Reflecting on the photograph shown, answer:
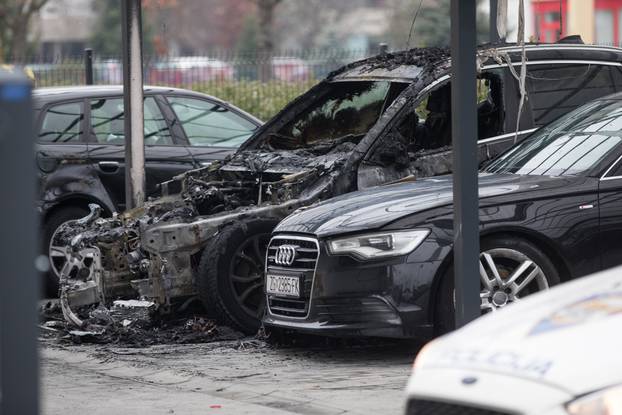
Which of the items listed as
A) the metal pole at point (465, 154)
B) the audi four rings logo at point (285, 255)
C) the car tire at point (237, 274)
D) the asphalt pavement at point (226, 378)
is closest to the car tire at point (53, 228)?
the asphalt pavement at point (226, 378)

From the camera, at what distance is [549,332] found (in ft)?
12.4

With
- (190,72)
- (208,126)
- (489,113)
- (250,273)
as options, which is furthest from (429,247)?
(190,72)

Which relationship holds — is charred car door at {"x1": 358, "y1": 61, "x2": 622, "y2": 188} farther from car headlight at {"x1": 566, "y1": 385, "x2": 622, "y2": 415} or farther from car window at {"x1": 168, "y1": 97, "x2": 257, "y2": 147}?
car headlight at {"x1": 566, "y1": 385, "x2": 622, "y2": 415}

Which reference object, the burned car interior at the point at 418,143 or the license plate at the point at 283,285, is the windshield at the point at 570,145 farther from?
the license plate at the point at 283,285

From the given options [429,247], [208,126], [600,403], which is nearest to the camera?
[600,403]

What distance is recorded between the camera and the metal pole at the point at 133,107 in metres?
10.3

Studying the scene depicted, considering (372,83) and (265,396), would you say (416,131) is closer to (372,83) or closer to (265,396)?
(372,83)

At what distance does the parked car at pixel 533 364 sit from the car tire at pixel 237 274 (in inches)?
172

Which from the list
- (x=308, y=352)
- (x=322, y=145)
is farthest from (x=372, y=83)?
(x=308, y=352)

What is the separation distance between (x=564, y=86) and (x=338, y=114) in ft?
5.64

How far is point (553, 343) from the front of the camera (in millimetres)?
3691

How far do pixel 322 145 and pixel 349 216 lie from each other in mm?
1917

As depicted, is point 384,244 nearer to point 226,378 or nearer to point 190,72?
point 226,378

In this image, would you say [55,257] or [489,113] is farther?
[55,257]
